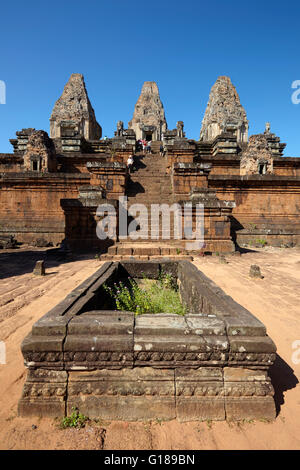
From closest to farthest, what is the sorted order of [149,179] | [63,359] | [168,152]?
[63,359]
[149,179]
[168,152]

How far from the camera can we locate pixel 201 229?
760 cm

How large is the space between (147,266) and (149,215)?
5.17 metres

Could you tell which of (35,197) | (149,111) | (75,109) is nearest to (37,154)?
(35,197)

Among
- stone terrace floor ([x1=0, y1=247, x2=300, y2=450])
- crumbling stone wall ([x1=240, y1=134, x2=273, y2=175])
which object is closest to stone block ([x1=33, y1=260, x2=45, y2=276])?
stone terrace floor ([x1=0, y1=247, x2=300, y2=450])

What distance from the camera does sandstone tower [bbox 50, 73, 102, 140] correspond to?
25.5 metres

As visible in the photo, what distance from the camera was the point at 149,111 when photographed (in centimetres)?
3450

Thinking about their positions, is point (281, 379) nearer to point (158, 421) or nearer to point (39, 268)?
point (158, 421)

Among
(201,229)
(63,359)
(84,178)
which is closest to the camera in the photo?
(63,359)

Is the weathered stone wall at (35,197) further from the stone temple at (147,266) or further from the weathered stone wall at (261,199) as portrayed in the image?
the weathered stone wall at (261,199)

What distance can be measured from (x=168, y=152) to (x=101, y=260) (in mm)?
8442

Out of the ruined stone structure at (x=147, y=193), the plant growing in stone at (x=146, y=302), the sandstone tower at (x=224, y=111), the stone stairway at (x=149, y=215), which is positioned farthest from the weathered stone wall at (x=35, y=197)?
the sandstone tower at (x=224, y=111)

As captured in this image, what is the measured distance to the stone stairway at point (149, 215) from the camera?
21.9ft
